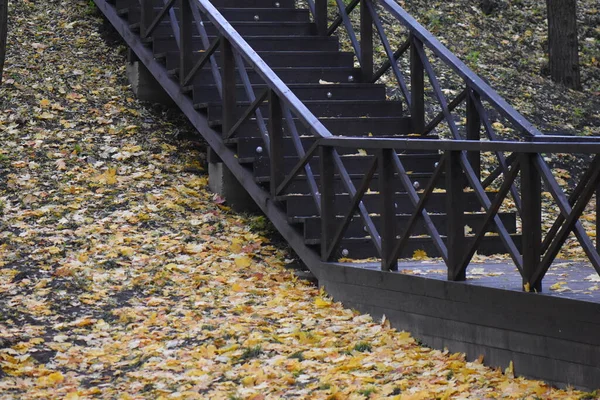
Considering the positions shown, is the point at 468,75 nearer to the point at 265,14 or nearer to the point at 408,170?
the point at 408,170

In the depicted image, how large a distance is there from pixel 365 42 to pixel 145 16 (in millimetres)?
2474

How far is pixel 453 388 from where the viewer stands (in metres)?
5.14

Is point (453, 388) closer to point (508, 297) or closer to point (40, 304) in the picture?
point (508, 297)

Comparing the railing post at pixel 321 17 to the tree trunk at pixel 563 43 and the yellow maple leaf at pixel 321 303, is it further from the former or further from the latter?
the yellow maple leaf at pixel 321 303

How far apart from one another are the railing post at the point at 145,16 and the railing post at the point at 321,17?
1.83 m

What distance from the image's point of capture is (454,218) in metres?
5.93

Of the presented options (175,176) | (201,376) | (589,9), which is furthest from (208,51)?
(589,9)

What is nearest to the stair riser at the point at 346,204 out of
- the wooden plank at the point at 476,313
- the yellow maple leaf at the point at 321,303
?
the wooden plank at the point at 476,313

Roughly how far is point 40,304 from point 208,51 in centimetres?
313

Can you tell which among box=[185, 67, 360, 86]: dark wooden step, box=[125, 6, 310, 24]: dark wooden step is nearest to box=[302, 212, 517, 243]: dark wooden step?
box=[185, 67, 360, 86]: dark wooden step

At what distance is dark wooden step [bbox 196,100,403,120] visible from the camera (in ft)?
30.0

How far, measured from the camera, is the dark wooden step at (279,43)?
1014cm

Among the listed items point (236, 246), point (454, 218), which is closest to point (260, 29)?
point (236, 246)

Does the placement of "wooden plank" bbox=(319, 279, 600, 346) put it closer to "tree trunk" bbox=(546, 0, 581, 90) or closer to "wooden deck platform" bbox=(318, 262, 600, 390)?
"wooden deck platform" bbox=(318, 262, 600, 390)
